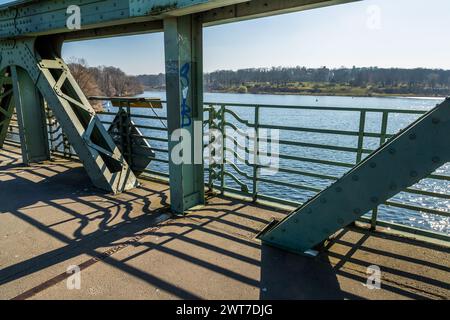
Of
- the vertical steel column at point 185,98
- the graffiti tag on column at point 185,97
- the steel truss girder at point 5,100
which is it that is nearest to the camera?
the vertical steel column at point 185,98

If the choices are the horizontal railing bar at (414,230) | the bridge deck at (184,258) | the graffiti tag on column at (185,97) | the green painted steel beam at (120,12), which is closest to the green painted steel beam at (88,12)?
the green painted steel beam at (120,12)

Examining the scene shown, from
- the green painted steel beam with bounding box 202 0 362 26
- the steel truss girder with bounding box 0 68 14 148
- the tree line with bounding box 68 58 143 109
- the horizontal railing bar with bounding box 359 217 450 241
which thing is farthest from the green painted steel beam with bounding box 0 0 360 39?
the tree line with bounding box 68 58 143 109

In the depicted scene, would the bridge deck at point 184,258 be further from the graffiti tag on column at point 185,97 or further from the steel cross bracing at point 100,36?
the graffiti tag on column at point 185,97

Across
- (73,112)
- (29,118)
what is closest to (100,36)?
(73,112)

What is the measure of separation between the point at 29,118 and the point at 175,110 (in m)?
4.73

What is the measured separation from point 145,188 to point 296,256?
3.34 m

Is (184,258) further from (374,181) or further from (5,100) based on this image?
(5,100)

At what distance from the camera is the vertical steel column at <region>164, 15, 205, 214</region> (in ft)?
13.6

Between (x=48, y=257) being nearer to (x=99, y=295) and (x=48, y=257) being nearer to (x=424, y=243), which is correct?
(x=99, y=295)

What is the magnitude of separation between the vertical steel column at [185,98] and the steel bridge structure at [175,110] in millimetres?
14

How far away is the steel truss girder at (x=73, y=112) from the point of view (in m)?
5.60

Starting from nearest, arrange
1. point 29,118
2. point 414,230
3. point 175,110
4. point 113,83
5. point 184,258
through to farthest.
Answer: point 184,258
point 414,230
point 175,110
point 29,118
point 113,83

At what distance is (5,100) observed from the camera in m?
8.28

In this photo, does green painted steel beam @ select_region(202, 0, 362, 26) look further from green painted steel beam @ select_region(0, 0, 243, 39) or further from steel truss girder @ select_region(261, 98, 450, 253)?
steel truss girder @ select_region(261, 98, 450, 253)
